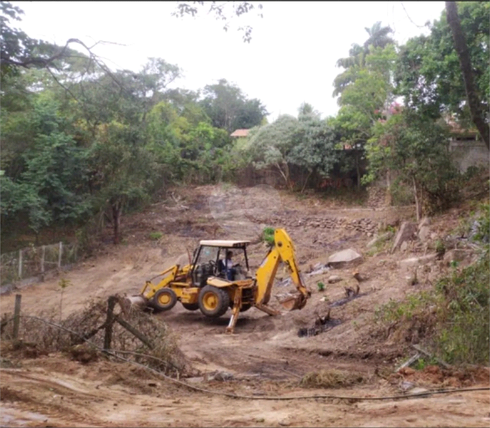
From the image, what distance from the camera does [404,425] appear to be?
19.8ft

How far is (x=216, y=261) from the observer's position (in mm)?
15859

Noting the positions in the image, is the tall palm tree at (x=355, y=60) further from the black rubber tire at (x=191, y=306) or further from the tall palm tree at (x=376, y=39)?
the black rubber tire at (x=191, y=306)

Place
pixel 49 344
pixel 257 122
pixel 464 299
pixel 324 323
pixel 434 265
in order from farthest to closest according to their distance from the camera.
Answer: pixel 257 122, pixel 434 265, pixel 324 323, pixel 464 299, pixel 49 344

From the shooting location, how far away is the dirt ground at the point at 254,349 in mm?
6781

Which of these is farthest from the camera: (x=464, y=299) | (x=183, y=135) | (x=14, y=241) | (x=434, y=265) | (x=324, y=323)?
(x=183, y=135)

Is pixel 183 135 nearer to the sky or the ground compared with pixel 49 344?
nearer to the sky

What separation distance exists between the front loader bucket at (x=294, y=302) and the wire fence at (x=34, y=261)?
8.73m

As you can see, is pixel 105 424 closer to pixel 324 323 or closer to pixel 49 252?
pixel 324 323

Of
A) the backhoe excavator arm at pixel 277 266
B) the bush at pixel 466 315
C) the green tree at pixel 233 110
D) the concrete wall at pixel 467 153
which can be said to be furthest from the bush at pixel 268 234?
the green tree at pixel 233 110

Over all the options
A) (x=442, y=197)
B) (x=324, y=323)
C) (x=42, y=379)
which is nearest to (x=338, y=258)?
(x=442, y=197)

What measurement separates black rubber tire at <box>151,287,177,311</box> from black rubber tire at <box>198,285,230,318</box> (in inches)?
37.4

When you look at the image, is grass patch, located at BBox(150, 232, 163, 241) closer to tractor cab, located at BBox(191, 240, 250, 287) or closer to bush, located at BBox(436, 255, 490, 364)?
tractor cab, located at BBox(191, 240, 250, 287)

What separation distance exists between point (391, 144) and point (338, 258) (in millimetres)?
3998

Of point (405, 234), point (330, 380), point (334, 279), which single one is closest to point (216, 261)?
point (334, 279)
